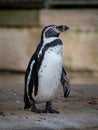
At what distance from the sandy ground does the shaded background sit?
387 cm

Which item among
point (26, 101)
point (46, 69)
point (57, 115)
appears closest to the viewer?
point (46, 69)

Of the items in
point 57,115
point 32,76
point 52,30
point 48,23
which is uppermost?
point 52,30

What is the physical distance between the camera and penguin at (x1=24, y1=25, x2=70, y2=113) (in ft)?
19.5

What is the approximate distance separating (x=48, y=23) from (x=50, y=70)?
569 cm

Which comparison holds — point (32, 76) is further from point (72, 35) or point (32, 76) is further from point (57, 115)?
point (72, 35)

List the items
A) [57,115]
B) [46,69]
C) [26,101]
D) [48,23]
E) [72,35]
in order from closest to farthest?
[46,69] → [57,115] → [26,101] → [72,35] → [48,23]

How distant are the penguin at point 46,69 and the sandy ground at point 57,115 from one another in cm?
18

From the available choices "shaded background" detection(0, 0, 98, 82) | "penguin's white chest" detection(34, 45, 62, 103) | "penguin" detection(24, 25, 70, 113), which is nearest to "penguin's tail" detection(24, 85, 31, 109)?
"penguin" detection(24, 25, 70, 113)

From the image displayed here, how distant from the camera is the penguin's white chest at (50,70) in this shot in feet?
19.4

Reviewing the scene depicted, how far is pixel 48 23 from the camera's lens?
11.6 metres

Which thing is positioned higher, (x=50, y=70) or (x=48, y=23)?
(x=50, y=70)

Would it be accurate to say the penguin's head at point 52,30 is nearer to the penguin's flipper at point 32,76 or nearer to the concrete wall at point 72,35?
the penguin's flipper at point 32,76

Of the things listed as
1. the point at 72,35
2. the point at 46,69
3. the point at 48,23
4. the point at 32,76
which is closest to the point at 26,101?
the point at 32,76

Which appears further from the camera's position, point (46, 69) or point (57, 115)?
point (57, 115)
